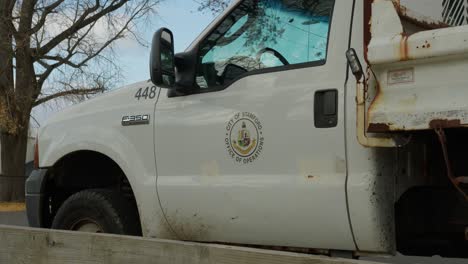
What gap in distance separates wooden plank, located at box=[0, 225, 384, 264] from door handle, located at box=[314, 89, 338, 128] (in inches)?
32.5

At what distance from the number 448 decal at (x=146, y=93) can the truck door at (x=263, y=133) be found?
125 mm

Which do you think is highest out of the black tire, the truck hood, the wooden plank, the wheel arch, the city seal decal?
the truck hood

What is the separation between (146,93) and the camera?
427 cm

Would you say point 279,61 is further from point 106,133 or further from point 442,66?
point 106,133

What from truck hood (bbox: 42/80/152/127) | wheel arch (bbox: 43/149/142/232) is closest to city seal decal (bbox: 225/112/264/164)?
truck hood (bbox: 42/80/152/127)

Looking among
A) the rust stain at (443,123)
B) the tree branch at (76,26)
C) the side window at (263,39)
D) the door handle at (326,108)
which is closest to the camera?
the rust stain at (443,123)

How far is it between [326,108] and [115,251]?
5.30 ft

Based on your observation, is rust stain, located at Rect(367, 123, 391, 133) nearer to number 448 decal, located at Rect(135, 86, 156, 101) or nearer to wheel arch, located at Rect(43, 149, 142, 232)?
number 448 decal, located at Rect(135, 86, 156, 101)

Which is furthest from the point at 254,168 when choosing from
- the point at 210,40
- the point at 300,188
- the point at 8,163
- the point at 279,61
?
the point at 8,163

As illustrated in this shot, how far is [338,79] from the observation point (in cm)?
327

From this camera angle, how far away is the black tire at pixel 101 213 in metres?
4.24

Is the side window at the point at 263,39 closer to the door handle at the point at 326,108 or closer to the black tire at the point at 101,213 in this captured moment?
the door handle at the point at 326,108

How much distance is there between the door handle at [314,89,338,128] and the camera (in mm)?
3225

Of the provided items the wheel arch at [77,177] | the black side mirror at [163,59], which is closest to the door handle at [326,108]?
the black side mirror at [163,59]
